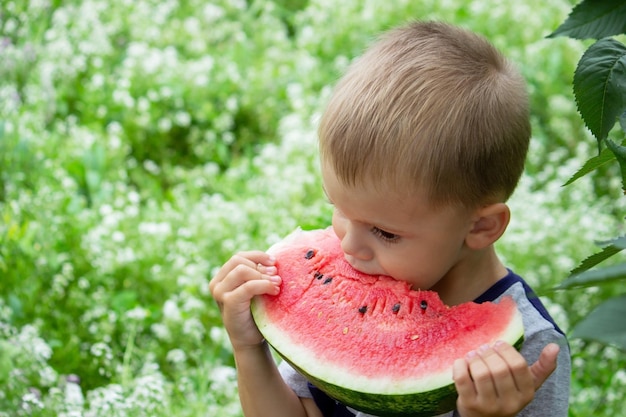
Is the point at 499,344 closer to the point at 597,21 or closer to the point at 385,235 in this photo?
the point at 385,235

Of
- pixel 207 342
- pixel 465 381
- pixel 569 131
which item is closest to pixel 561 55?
pixel 569 131

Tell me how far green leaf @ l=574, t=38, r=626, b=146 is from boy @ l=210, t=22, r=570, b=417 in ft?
0.76

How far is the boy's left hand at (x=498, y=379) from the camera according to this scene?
145 cm

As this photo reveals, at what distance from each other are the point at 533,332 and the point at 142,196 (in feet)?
8.92

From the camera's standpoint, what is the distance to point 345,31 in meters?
5.49

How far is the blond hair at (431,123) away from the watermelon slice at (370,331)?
0.76ft

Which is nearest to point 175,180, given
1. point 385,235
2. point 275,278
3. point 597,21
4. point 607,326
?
point 275,278

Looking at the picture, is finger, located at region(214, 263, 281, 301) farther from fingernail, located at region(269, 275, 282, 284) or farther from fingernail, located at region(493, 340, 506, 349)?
fingernail, located at region(493, 340, 506, 349)

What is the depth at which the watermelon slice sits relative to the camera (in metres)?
1.69

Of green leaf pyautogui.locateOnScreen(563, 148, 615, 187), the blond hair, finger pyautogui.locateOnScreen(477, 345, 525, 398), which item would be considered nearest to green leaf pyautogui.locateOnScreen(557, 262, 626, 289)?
finger pyautogui.locateOnScreen(477, 345, 525, 398)

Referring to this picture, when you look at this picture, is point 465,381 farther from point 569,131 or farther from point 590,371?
point 569,131

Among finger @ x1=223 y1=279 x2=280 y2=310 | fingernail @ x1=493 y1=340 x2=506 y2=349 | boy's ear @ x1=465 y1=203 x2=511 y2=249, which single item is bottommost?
finger @ x1=223 y1=279 x2=280 y2=310

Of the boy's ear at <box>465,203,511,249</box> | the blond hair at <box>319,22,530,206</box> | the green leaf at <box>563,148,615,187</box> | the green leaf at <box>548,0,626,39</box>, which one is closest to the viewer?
the green leaf at <box>548,0,626,39</box>

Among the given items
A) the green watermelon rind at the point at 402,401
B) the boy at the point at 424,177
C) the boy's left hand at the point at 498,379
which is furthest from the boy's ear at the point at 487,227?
the boy's left hand at the point at 498,379
